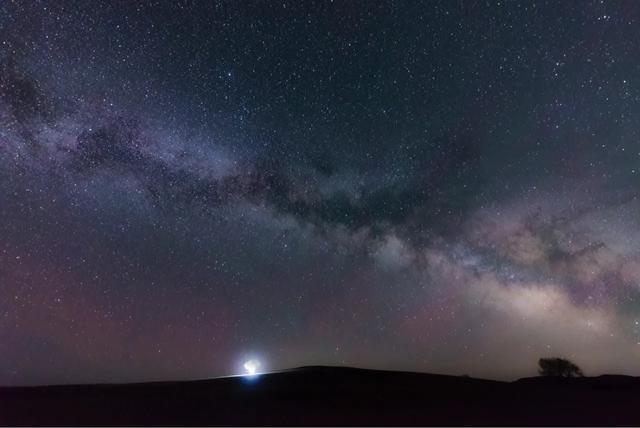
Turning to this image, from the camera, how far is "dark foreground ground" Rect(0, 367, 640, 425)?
1315 cm

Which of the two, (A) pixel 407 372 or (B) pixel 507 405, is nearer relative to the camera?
(B) pixel 507 405

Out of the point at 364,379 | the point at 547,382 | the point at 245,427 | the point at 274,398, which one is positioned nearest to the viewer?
the point at 245,427

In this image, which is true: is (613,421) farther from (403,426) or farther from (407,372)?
(407,372)

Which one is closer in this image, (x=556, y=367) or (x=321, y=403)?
(x=321, y=403)

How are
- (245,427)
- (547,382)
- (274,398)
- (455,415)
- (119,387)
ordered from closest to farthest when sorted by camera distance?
(245,427), (455,415), (274,398), (119,387), (547,382)

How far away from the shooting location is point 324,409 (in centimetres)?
1505

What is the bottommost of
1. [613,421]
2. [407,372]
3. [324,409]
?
[613,421]

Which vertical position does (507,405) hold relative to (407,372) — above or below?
below

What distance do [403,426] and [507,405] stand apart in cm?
541

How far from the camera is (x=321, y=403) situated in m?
16.2

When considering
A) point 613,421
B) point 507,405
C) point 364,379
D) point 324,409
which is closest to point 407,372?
point 364,379

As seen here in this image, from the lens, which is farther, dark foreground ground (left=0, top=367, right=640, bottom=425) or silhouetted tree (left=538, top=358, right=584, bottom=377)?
silhouetted tree (left=538, top=358, right=584, bottom=377)

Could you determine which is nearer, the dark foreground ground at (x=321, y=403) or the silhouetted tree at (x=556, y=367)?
the dark foreground ground at (x=321, y=403)

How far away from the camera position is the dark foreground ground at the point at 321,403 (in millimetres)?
13148
